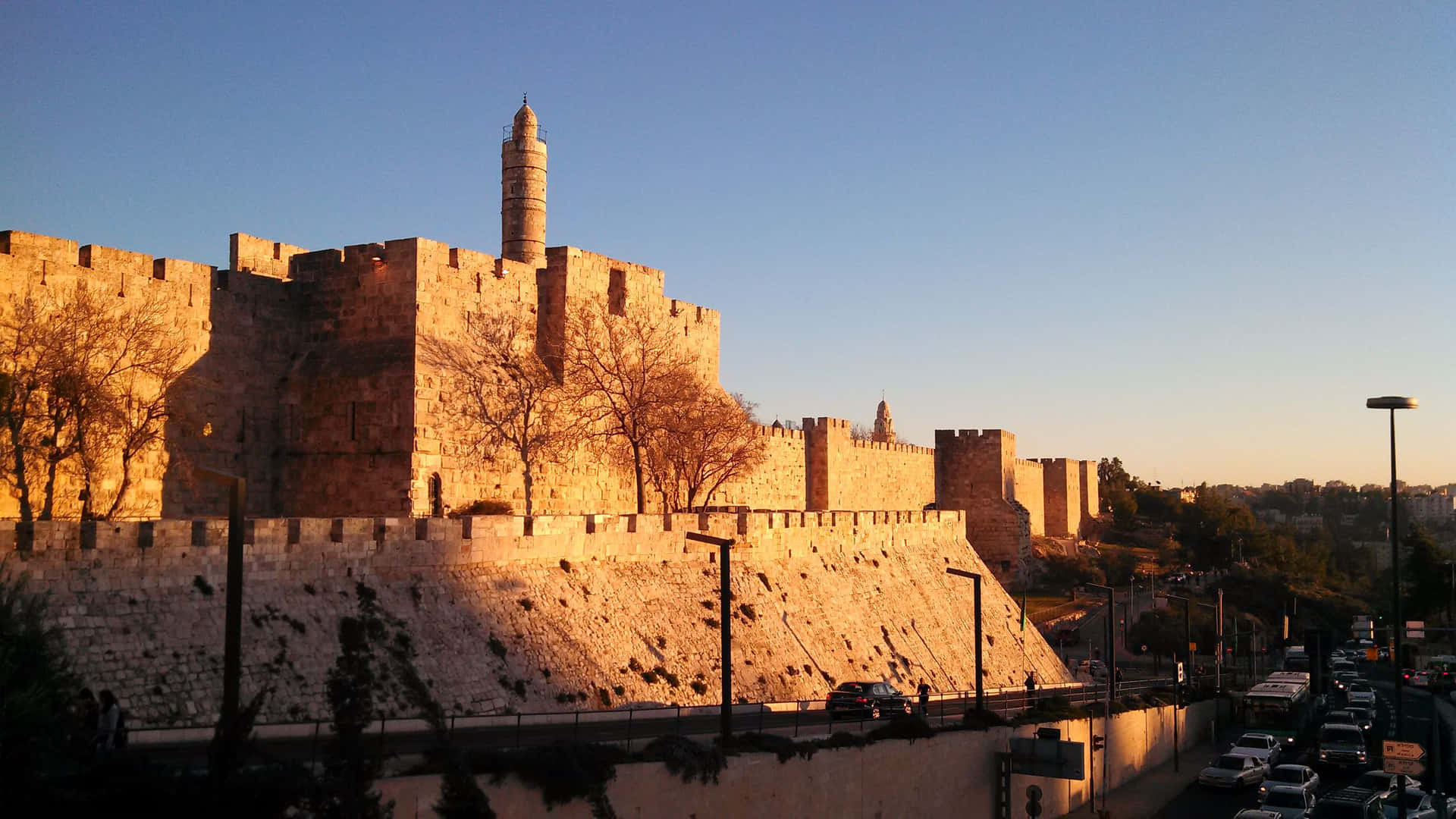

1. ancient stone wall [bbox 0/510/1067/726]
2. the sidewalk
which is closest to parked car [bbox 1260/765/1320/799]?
the sidewalk

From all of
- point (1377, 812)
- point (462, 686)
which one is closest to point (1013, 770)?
point (1377, 812)

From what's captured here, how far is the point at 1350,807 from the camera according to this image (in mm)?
19828

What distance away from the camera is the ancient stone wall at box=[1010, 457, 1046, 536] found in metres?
68.0

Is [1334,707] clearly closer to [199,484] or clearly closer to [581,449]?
[581,449]

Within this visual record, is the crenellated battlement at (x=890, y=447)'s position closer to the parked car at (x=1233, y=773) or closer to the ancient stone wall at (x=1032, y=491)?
the ancient stone wall at (x=1032, y=491)

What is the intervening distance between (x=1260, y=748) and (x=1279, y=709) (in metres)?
9.34

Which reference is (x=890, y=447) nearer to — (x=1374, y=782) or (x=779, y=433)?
(x=779, y=433)

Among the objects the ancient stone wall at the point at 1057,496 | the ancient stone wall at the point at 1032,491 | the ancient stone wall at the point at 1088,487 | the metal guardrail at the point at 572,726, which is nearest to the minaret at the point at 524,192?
the metal guardrail at the point at 572,726

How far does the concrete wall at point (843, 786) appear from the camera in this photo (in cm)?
1223

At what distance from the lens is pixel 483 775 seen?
38.8 ft

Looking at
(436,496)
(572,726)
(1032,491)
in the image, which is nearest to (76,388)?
(436,496)

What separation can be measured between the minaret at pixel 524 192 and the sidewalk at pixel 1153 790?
2212cm

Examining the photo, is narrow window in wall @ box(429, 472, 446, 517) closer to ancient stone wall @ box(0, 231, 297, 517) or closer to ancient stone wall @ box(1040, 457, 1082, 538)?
ancient stone wall @ box(0, 231, 297, 517)

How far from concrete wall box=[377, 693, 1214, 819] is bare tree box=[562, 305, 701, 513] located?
1188 cm
